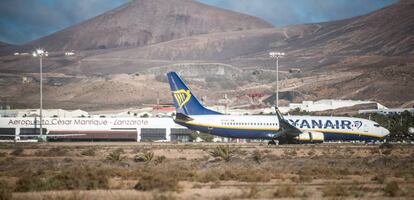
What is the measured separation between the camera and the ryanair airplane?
7931cm

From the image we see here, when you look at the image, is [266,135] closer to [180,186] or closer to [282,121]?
[282,121]

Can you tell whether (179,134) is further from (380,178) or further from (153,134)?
(380,178)

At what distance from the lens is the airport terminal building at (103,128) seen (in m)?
123

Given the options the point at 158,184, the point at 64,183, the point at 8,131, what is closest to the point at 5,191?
the point at 64,183

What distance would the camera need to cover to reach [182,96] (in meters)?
82.0

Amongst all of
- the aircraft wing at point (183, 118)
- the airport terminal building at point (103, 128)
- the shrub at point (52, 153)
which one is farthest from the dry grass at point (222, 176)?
the airport terminal building at point (103, 128)

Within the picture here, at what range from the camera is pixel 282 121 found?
7844 cm

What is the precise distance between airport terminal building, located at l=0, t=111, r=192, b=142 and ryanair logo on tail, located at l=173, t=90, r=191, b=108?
133 feet

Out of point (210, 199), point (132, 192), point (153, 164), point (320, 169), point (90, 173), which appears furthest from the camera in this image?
point (153, 164)

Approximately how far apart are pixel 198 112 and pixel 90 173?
40690 millimetres

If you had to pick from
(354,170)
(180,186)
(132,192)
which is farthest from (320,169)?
(132,192)

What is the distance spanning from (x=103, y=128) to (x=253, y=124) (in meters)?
51.2

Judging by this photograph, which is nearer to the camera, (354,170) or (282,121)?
(354,170)

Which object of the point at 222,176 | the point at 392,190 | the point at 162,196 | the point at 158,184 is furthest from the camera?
the point at 222,176
